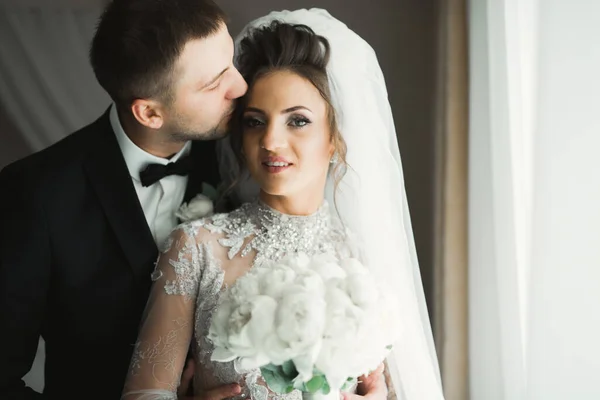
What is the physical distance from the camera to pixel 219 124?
1.96 meters

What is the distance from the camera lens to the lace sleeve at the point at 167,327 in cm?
173

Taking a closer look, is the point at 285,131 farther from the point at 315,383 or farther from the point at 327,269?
the point at 315,383

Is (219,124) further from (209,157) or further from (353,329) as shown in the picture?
(353,329)

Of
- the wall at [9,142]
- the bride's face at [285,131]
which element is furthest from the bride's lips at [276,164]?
the wall at [9,142]

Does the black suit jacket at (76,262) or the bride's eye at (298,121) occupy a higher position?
the bride's eye at (298,121)

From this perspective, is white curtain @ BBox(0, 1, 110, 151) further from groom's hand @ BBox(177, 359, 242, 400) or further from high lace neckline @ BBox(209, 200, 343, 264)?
groom's hand @ BBox(177, 359, 242, 400)

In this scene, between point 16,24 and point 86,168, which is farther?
point 16,24

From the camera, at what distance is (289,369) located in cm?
128

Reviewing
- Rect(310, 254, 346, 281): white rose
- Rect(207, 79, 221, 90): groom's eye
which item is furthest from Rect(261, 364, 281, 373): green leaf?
Rect(207, 79, 221, 90): groom's eye

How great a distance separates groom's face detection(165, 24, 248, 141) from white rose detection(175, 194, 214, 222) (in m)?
0.23

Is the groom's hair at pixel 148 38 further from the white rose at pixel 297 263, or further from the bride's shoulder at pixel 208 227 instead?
the white rose at pixel 297 263

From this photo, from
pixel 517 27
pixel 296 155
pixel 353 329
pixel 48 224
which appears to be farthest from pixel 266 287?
pixel 517 27

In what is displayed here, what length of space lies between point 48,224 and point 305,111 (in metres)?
0.85

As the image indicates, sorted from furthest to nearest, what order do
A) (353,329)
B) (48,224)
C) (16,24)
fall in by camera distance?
(16,24) < (48,224) < (353,329)
